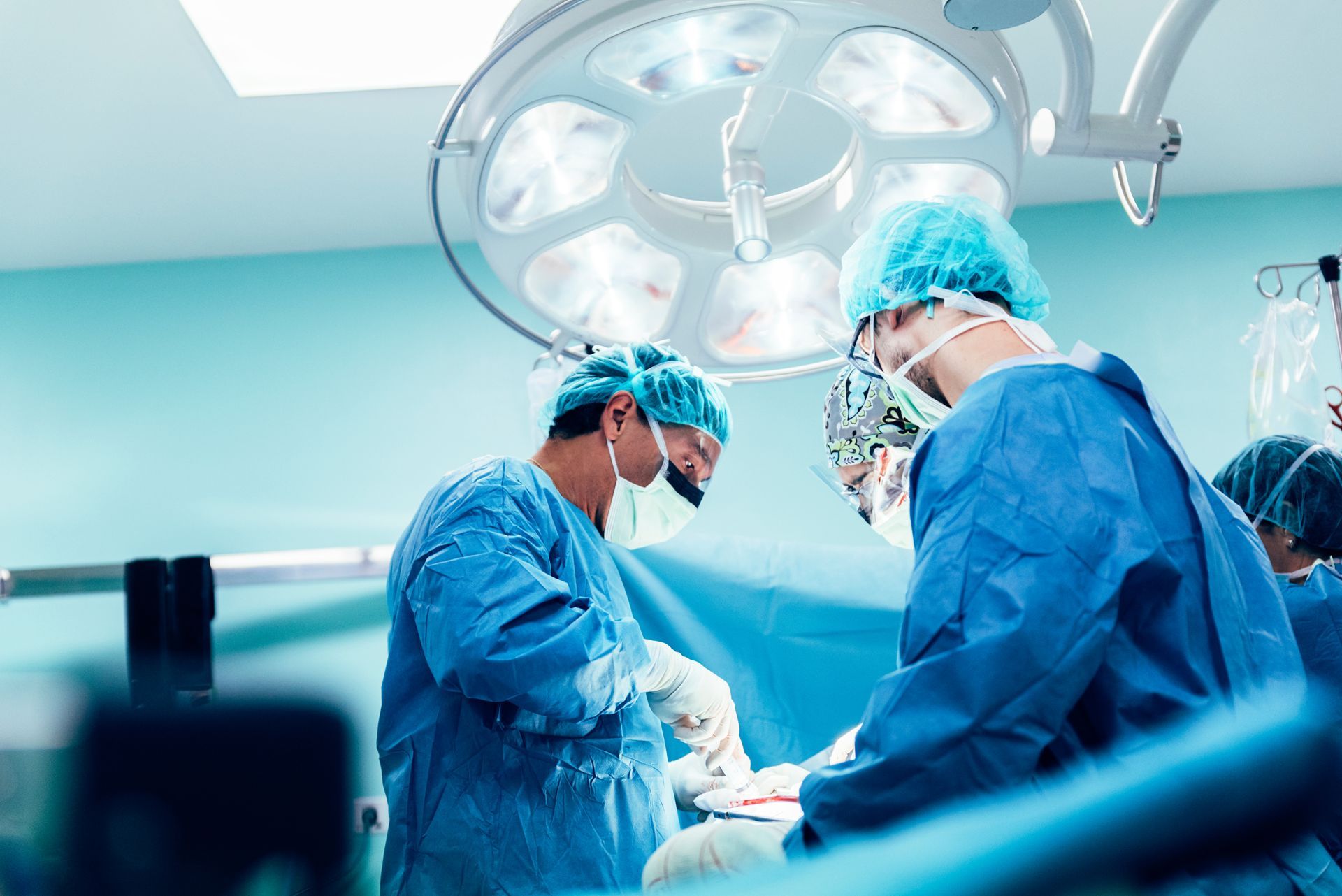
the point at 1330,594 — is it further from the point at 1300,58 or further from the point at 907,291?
the point at 1300,58

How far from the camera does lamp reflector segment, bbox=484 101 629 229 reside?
4.02 feet

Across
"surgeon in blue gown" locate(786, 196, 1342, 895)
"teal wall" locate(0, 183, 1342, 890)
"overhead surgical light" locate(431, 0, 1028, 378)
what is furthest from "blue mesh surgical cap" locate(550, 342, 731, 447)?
"teal wall" locate(0, 183, 1342, 890)

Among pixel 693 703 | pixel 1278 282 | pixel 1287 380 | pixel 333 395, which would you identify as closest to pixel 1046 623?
pixel 693 703

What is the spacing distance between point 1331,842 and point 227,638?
86.9 inches

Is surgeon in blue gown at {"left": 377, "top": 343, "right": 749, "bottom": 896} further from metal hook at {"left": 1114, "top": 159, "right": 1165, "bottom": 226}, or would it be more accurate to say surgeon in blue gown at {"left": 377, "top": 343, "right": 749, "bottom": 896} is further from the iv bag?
the iv bag

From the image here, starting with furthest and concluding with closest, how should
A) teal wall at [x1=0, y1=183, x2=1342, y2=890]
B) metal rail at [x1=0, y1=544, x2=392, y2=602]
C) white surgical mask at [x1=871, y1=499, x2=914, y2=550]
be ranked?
teal wall at [x1=0, y1=183, x2=1342, y2=890] < metal rail at [x1=0, y1=544, x2=392, y2=602] < white surgical mask at [x1=871, y1=499, x2=914, y2=550]

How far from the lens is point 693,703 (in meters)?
1.90

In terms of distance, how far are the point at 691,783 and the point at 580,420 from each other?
0.64 metres

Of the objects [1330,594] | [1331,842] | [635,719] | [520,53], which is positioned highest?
[520,53]

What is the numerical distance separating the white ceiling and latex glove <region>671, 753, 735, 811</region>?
1.66 metres

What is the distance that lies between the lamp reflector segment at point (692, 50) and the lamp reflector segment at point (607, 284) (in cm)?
24

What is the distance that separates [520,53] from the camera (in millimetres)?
1155

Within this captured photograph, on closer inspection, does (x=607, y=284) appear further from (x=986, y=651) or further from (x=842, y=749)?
(x=842, y=749)

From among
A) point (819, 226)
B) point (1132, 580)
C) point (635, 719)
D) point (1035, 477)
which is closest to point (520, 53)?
point (819, 226)
